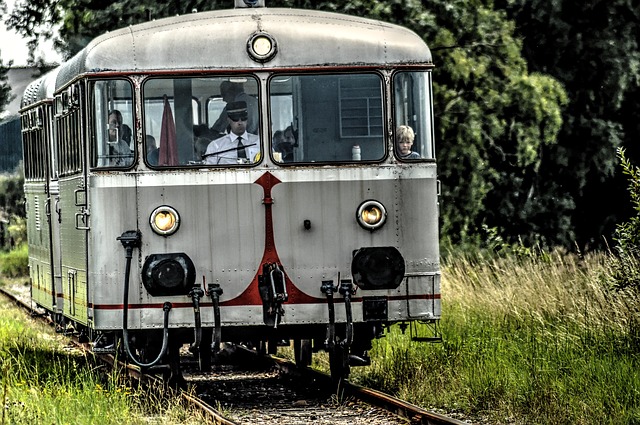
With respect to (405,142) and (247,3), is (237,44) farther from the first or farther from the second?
(405,142)

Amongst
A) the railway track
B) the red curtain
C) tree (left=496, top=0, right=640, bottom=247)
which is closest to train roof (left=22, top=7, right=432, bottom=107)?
the red curtain

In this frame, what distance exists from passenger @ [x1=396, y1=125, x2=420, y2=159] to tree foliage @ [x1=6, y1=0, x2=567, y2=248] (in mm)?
11007

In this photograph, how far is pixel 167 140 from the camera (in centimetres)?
1080

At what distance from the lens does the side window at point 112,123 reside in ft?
35.3

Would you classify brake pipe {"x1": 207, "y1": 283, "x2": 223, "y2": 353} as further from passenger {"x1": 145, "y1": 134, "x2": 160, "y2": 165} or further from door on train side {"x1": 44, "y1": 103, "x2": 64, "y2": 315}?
door on train side {"x1": 44, "y1": 103, "x2": 64, "y2": 315}

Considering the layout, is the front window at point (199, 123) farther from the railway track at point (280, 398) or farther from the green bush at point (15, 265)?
the green bush at point (15, 265)

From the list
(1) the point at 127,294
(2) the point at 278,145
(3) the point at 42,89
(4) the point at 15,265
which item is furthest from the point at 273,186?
(4) the point at 15,265

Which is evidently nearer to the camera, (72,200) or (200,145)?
(200,145)

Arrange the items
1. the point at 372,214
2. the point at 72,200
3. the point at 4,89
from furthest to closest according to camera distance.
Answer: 1. the point at 4,89
2. the point at 72,200
3. the point at 372,214

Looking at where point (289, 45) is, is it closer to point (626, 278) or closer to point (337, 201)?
point (337, 201)

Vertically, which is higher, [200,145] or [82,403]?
[200,145]

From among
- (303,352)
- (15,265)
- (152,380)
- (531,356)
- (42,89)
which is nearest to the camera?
(531,356)

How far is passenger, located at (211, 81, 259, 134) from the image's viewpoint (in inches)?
426

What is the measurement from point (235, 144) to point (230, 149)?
57mm
